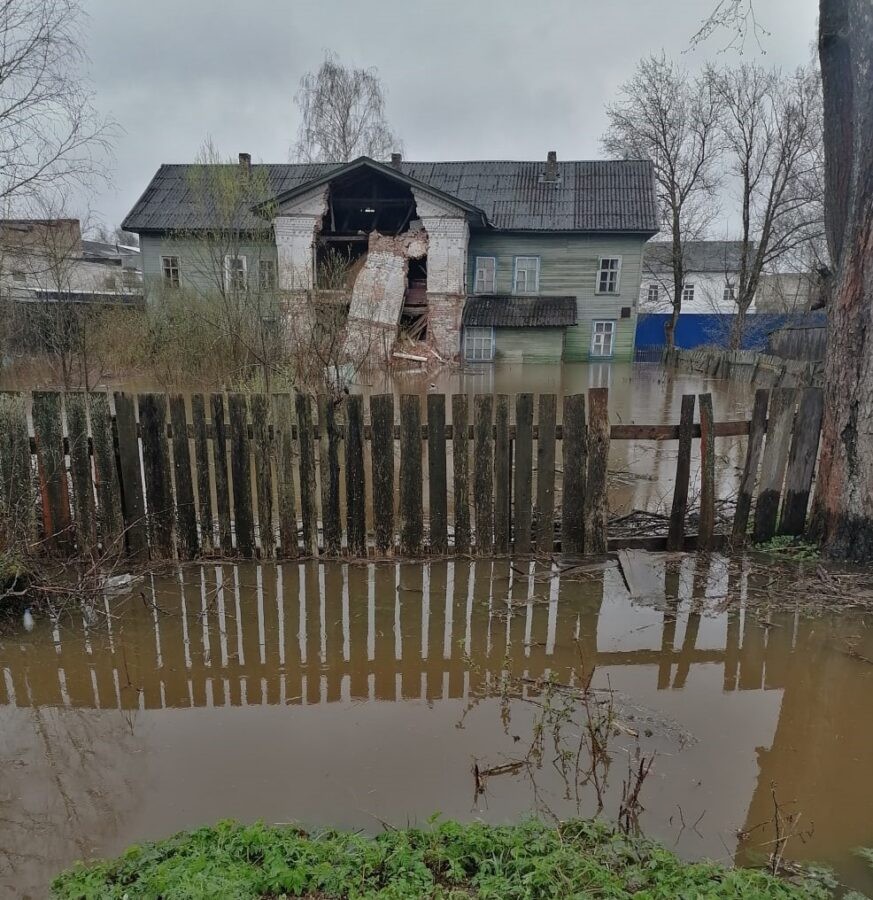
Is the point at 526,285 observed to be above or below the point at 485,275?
below

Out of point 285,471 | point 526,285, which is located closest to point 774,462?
point 285,471

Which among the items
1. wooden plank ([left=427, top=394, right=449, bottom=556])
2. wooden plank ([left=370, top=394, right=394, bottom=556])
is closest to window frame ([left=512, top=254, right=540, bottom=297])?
wooden plank ([left=427, top=394, right=449, bottom=556])

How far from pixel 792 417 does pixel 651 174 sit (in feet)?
88.0

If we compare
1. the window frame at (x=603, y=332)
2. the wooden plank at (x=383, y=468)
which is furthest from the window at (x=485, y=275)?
the wooden plank at (x=383, y=468)

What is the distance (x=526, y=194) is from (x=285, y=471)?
1060 inches

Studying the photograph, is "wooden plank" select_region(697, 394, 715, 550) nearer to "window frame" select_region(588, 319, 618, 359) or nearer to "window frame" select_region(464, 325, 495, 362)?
"window frame" select_region(464, 325, 495, 362)

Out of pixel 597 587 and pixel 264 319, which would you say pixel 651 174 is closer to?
pixel 264 319

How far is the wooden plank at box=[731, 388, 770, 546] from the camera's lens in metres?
5.47

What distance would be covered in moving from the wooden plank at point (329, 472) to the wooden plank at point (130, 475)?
4.72ft

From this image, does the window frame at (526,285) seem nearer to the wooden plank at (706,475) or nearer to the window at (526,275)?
the window at (526,275)

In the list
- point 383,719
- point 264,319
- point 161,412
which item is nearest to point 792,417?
point 383,719

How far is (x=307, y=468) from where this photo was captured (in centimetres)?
530

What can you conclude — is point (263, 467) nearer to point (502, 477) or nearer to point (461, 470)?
point (461, 470)

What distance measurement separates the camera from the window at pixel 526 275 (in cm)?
2844
